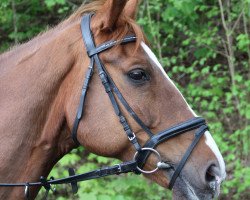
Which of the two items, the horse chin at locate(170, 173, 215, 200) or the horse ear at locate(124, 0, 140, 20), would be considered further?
the horse ear at locate(124, 0, 140, 20)

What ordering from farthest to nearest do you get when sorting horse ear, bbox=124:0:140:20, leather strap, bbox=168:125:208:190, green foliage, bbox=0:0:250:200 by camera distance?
1. green foliage, bbox=0:0:250:200
2. horse ear, bbox=124:0:140:20
3. leather strap, bbox=168:125:208:190

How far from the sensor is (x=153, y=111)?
3.08m

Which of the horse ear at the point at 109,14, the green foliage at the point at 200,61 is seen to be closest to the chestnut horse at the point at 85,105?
the horse ear at the point at 109,14

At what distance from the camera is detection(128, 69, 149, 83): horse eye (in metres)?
3.12

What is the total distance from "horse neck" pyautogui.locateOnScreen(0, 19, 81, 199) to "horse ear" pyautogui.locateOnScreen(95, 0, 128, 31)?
16 centimetres

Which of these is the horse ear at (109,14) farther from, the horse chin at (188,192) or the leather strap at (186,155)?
the horse chin at (188,192)

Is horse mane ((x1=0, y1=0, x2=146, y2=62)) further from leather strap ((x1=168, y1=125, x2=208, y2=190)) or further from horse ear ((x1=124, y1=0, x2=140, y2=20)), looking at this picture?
leather strap ((x1=168, y1=125, x2=208, y2=190))

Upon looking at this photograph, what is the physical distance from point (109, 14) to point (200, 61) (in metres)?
4.66

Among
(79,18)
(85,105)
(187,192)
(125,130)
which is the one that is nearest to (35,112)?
(85,105)

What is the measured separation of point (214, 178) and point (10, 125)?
125 centimetres

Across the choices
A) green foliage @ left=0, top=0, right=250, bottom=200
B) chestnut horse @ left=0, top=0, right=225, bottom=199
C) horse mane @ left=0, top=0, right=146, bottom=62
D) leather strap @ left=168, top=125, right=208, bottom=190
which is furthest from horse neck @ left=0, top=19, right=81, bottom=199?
green foliage @ left=0, top=0, right=250, bottom=200

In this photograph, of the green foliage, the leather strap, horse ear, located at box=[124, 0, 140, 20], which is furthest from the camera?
the green foliage

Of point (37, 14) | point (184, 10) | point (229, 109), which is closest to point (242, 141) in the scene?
point (229, 109)

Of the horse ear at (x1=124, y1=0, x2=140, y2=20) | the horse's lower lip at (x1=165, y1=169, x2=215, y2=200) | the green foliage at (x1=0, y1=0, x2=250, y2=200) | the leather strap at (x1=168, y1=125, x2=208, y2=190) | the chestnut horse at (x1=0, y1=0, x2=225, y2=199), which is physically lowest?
the green foliage at (x1=0, y1=0, x2=250, y2=200)
